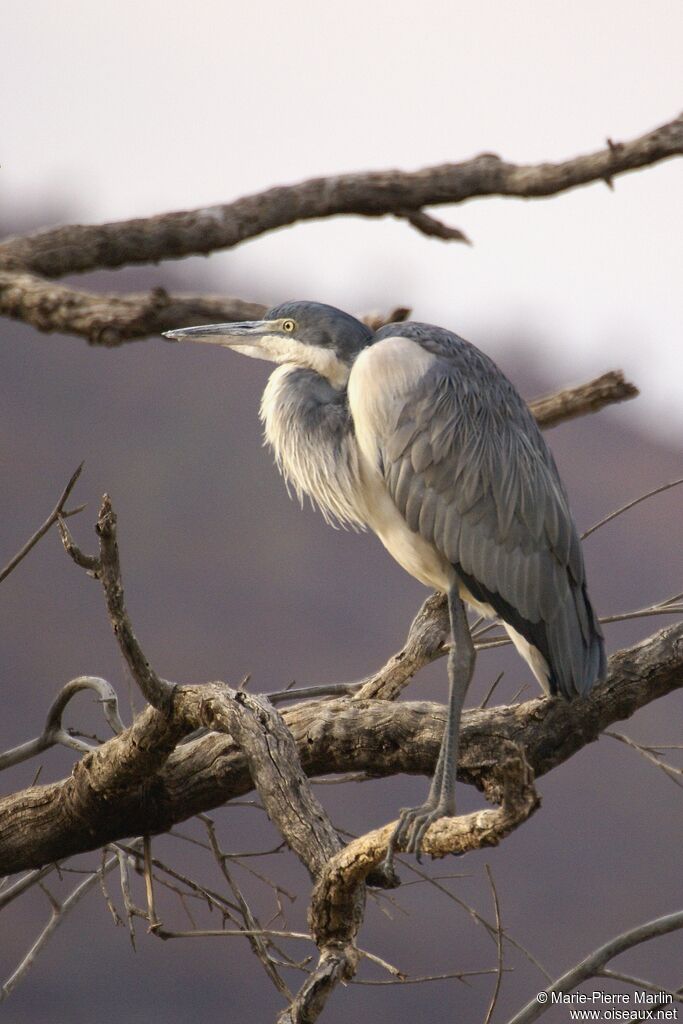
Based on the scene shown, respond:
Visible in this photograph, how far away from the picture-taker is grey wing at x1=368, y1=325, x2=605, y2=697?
7.83 ft

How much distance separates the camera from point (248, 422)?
963cm

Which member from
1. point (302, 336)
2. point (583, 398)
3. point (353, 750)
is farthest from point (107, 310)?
point (353, 750)

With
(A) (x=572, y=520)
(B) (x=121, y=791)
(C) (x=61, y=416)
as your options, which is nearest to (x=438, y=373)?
(A) (x=572, y=520)

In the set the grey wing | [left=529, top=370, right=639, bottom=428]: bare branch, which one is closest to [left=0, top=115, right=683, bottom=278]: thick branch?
[left=529, top=370, right=639, bottom=428]: bare branch

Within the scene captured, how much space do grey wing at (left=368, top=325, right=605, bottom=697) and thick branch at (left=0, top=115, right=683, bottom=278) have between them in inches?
38.1

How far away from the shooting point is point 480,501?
2422 mm

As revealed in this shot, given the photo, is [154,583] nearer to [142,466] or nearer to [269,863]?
[142,466]

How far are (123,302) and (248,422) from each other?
22.1 ft

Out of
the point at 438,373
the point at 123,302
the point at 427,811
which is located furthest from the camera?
the point at 123,302

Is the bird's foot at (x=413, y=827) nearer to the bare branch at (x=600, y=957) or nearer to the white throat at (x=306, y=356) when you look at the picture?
the bare branch at (x=600, y=957)

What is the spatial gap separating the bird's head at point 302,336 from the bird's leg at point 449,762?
0.54 meters

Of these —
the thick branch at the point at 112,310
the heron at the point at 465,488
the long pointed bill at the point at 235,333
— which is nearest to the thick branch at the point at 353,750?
the heron at the point at 465,488

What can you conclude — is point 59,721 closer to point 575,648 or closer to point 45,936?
point 45,936

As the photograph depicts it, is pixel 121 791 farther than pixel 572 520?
No
